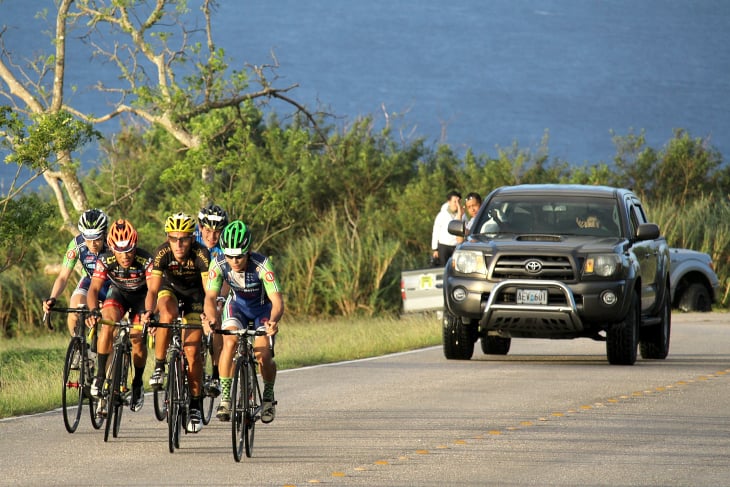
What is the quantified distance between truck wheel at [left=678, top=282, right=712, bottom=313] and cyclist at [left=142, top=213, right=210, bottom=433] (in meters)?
17.3

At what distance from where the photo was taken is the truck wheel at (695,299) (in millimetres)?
27453

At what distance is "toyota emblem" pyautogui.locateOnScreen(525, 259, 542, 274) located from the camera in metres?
16.0

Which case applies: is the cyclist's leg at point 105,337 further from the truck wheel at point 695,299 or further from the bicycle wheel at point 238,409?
the truck wheel at point 695,299

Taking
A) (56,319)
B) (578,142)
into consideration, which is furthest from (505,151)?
(578,142)

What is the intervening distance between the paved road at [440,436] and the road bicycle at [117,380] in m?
0.21

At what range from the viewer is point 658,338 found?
17859 millimetres

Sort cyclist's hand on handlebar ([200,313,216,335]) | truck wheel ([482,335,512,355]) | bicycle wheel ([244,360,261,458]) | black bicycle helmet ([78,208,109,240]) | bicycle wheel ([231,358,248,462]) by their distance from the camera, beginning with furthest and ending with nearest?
truck wheel ([482,335,512,355])
black bicycle helmet ([78,208,109,240])
cyclist's hand on handlebar ([200,313,216,335])
bicycle wheel ([244,360,261,458])
bicycle wheel ([231,358,248,462])

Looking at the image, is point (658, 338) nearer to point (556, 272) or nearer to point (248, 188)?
point (556, 272)

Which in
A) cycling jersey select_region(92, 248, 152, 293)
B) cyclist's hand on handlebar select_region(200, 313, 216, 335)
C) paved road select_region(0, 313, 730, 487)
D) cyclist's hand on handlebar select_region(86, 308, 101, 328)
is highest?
cycling jersey select_region(92, 248, 152, 293)

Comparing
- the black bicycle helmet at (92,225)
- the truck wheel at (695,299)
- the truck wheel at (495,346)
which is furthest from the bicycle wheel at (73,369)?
the truck wheel at (695,299)

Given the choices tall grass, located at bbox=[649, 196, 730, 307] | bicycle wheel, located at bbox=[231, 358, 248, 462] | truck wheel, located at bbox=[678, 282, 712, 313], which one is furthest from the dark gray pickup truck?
tall grass, located at bbox=[649, 196, 730, 307]

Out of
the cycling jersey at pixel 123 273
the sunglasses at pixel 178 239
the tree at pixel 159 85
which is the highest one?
the tree at pixel 159 85

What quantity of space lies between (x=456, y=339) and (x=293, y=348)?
3.90 m

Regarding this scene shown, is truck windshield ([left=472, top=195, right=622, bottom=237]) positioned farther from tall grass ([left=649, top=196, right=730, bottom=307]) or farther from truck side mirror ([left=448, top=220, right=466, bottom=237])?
tall grass ([left=649, top=196, right=730, bottom=307])
